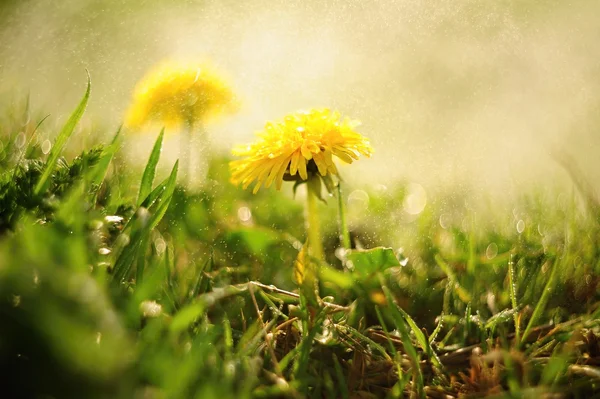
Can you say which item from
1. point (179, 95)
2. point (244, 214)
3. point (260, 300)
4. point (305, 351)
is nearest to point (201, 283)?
point (260, 300)

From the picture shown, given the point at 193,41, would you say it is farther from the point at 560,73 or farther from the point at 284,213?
the point at 560,73

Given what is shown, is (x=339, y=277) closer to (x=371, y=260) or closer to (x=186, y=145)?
(x=371, y=260)

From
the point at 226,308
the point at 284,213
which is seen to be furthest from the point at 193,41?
the point at 226,308

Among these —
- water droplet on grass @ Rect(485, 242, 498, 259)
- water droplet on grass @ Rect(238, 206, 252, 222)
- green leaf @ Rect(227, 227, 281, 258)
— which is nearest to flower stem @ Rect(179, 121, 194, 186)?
water droplet on grass @ Rect(238, 206, 252, 222)

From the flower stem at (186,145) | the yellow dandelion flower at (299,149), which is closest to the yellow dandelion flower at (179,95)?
the flower stem at (186,145)

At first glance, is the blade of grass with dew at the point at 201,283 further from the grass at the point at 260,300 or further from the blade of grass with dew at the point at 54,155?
the blade of grass with dew at the point at 54,155

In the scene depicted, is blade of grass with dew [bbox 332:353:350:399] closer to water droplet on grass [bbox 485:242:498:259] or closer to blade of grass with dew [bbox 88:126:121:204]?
blade of grass with dew [bbox 88:126:121:204]
